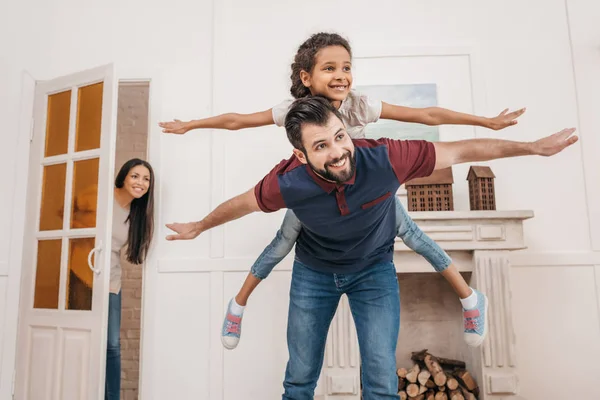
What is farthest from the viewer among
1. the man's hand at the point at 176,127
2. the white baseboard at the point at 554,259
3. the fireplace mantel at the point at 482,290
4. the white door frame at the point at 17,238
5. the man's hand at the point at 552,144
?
the white baseboard at the point at 554,259

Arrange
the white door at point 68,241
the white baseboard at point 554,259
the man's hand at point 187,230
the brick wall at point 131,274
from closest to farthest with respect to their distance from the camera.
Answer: the man's hand at point 187,230, the white door at point 68,241, the white baseboard at point 554,259, the brick wall at point 131,274

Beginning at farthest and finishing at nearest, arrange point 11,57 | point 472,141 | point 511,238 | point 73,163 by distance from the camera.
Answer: point 11,57, point 73,163, point 511,238, point 472,141

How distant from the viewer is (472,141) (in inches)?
58.7

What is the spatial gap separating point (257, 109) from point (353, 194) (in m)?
1.69

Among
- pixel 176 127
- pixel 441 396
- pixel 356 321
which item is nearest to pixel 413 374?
pixel 441 396

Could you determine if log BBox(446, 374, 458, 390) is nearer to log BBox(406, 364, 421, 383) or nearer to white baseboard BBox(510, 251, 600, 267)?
log BBox(406, 364, 421, 383)

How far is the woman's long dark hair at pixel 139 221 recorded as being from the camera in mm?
2861

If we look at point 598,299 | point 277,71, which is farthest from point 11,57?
point 598,299

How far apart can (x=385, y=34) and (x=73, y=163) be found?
208cm

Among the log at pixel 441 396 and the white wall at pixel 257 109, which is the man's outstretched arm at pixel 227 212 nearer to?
the white wall at pixel 257 109

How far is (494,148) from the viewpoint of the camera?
57.4 inches

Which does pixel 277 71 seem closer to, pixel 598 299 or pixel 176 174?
pixel 176 174

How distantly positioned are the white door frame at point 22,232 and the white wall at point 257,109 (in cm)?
3

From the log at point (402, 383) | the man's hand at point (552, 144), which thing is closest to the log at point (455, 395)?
the log at point (402, 383)
